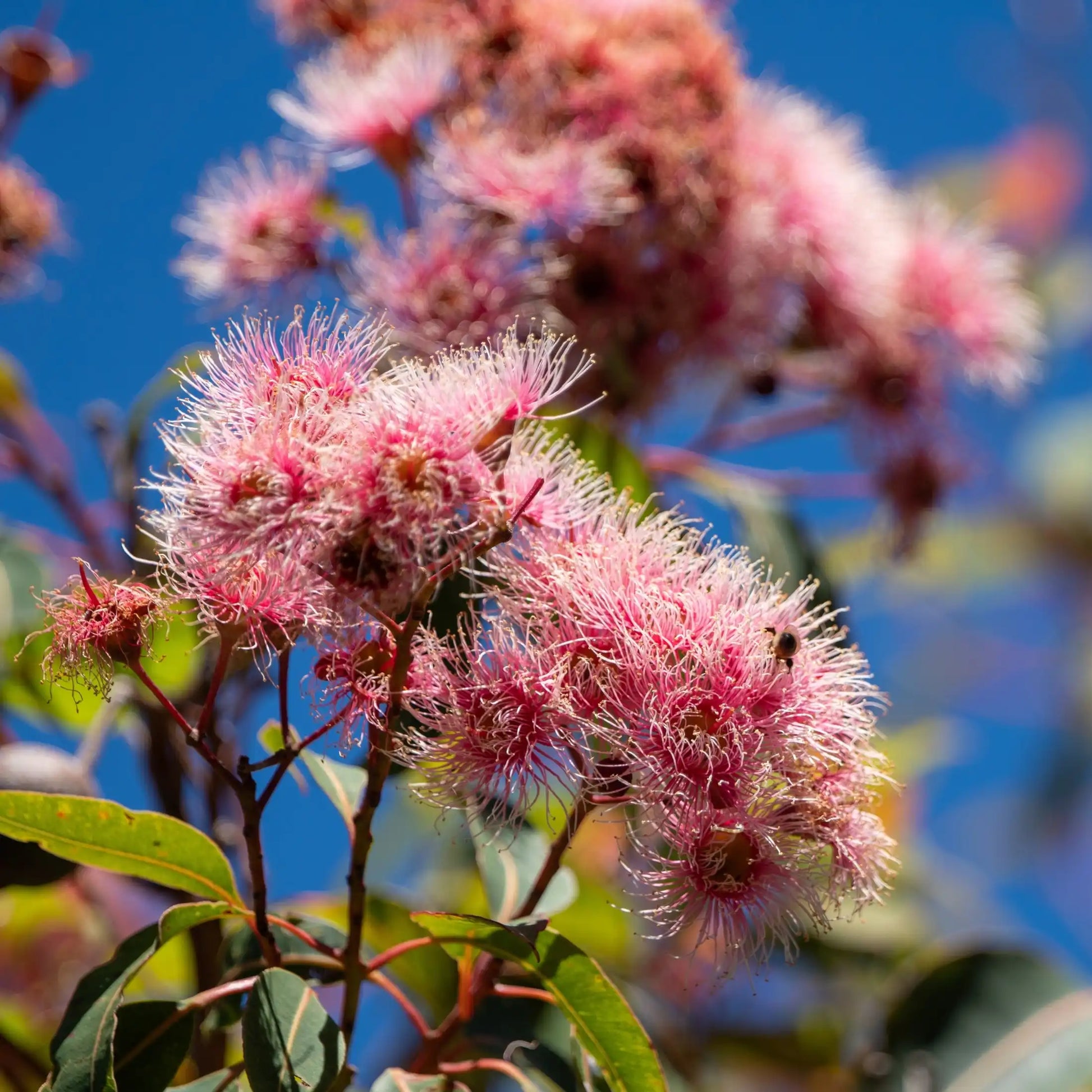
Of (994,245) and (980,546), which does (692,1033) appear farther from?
(980,546)

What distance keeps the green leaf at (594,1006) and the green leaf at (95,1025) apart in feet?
0.77

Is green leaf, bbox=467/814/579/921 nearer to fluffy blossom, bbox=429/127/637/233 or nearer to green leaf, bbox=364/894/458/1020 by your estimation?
green leaf, bbox=364/894/458/1020

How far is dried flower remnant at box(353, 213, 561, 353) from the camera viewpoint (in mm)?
1454

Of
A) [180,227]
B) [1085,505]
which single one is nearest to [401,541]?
[180,227]

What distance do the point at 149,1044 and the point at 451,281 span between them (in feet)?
2.85

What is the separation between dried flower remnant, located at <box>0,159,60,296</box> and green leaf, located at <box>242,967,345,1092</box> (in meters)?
1.34

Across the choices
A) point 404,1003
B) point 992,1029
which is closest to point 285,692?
point 404,1003

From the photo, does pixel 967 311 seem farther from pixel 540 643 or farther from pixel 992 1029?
pixel 540 643

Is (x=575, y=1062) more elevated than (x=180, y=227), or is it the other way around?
(x=180, y=227)

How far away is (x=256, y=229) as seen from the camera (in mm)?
1775

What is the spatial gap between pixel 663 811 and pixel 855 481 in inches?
53.0

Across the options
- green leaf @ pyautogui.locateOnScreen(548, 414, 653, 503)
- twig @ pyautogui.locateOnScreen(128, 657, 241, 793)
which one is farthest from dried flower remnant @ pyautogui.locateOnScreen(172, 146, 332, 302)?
twig @ pyautogui.locateOnScreen(128, 657, 241, 793)

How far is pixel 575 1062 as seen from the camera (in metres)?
1.11

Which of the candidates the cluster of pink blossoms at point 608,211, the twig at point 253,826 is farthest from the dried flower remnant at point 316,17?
the twig at point 253,826
